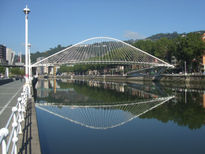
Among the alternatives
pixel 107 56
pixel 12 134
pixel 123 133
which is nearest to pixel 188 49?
pixel 107 56

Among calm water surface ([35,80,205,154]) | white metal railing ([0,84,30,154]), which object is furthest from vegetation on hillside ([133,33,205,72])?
white metal railing ([0,84,30,154])

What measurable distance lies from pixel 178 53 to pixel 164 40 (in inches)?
488

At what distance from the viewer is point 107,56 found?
→ 2849 inches

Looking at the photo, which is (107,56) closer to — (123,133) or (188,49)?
(188,49)

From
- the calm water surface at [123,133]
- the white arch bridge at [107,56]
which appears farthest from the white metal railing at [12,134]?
the white arch bridge at [107,56]

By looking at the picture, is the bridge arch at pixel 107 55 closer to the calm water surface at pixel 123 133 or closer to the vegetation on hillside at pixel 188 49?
the vegetation on hillside at pixel 188 49

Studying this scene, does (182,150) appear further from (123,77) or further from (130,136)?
(123,77)

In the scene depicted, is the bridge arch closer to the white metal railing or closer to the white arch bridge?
the white arch bridge

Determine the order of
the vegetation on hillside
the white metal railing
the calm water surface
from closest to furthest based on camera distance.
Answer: the white metal railing → the calm water surface → the vegetation on hillside

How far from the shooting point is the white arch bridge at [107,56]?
55375 millimetres

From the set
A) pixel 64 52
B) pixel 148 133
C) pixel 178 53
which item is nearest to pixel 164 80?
pixel 178 53

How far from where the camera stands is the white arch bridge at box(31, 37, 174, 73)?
182ft

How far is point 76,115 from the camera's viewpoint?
52.1 feet

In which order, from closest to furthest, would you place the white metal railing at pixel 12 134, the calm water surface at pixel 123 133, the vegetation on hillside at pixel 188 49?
the white metal railing at pixel 12 134, the calm water surface at pixel 123 133, the vegetation on hillside at pixel 188 49
